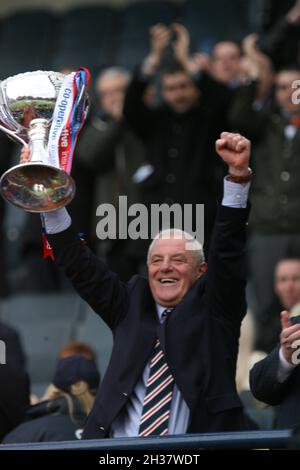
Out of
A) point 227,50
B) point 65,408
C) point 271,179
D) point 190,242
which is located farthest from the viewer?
point 227,50

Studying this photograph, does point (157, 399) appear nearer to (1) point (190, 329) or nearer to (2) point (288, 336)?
(1) point (190, 329)

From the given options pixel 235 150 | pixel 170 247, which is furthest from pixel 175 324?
pixel 235 150

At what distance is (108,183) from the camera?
10070 millimetres

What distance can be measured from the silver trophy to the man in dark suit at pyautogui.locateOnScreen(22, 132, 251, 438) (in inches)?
9.1

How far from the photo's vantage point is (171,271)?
21.4ft

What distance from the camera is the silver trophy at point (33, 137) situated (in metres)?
6.24

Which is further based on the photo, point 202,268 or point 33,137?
point 202,268

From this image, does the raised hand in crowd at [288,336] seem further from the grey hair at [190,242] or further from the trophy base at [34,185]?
the trophy base at [34,185]

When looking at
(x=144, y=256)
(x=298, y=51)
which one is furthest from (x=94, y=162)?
(x=298, y=51)

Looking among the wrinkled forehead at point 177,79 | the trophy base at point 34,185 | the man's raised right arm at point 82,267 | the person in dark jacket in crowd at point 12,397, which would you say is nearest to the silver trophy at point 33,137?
the trophy base at point 34,185

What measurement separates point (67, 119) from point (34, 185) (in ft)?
1.03

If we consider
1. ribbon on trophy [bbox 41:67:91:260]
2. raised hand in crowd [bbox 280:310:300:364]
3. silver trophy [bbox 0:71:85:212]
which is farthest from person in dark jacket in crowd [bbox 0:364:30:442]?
raised hand in crowd [bbox 280:310:300:364]

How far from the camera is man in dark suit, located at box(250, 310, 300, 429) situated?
6.12 m
